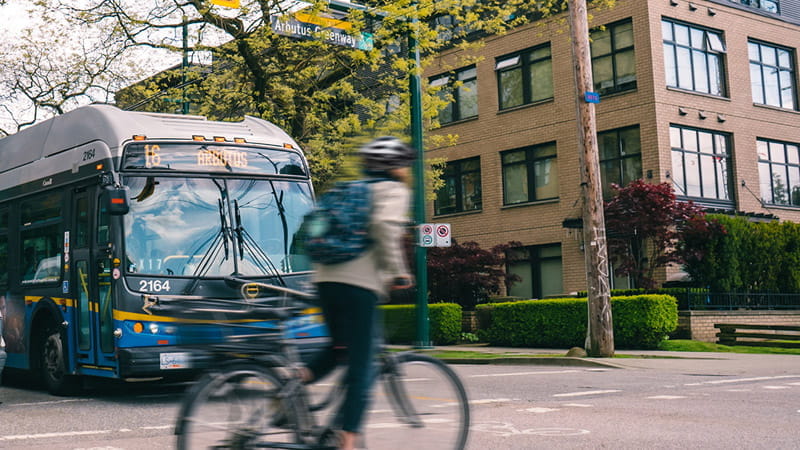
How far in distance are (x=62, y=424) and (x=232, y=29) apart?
512 inches

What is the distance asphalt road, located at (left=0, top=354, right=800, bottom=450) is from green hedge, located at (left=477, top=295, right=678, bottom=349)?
5.47m

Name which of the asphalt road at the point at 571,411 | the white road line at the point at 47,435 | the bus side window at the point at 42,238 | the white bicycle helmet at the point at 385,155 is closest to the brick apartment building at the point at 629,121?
the asphalt road at the point at 571,411

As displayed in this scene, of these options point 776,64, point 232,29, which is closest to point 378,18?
point 232,29

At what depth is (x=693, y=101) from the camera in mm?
26953

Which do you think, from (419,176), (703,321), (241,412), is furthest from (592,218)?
(241,412)

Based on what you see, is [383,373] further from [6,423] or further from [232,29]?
[232,29]

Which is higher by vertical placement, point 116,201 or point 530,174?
point 530,174

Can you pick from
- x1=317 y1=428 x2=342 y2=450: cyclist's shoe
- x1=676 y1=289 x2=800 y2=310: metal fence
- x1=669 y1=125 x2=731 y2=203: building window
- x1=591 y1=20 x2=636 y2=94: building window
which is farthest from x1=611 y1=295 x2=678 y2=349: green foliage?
x1=317 y1=428 x2=342 y2=450: cyclist's shoe

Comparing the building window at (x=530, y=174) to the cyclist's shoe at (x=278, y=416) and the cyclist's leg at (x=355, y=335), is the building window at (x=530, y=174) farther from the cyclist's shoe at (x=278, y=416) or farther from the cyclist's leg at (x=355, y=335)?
the cyclist's shoe at (x=278, y=416)

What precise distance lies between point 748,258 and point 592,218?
358 inches

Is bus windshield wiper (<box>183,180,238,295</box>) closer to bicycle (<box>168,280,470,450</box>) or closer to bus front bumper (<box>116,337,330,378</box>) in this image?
bus front bumper (<box>116,337,330,378</box>)

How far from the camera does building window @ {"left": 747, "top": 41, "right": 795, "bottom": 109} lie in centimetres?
2934

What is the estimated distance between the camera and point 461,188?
32219 mm

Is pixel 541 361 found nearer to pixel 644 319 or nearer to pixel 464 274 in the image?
pixel 644 319
